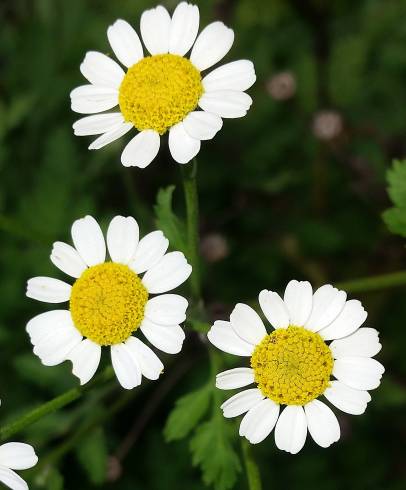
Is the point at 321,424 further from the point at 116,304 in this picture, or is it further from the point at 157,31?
the point at 157,31

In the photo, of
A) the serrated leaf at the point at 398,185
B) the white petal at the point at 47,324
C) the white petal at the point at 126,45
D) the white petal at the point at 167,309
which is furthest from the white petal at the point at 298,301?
the white petal at the point at 126,45

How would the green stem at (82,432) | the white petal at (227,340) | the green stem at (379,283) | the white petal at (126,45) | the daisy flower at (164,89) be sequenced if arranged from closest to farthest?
the white petal at (227,340), the daisy flower at (164,89), the white petal at (126,45), the green stem at (379,283), the green stem at (82,432)

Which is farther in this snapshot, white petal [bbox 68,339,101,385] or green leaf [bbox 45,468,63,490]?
green leaf [bbox 45,468,63,490]

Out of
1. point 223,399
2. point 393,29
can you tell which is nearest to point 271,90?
point 393,29

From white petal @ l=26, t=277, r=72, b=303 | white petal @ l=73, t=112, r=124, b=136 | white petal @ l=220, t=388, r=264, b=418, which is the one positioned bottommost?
white petal @ l=220, t=388, r=264, b=418

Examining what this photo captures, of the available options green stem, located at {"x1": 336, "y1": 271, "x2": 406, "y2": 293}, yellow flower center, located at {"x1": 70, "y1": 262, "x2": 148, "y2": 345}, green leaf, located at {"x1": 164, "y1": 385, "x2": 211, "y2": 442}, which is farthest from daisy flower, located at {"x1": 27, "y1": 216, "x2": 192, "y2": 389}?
green stem, located at {"x1": 336, "y1": 271, "x2": 406, "y2": 293}

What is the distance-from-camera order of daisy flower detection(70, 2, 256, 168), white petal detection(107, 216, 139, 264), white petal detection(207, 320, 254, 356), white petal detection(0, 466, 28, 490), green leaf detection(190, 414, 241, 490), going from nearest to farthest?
white petal detection(0, 466, 28, 490) → white petal detection(207, 320, 254, 356) → daisy flower detection(70, 2, 256, 168) → white petal detection(107, 216, 139, 264) → green leaf detection(190, 414, 241, 490)

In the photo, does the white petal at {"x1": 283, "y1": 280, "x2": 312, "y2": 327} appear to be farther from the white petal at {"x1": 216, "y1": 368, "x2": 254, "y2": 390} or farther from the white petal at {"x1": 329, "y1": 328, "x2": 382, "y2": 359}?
the white petal at {"x1": 216, "y1": 368, "x2": 254, "y2": 390}

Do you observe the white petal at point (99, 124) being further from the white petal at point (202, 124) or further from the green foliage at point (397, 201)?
the green foliage at point (397, 201)
